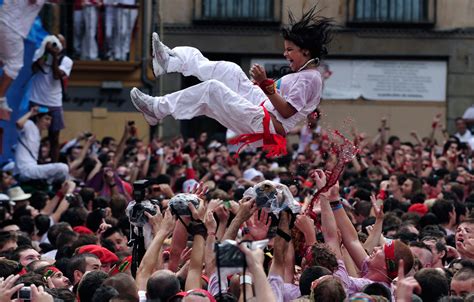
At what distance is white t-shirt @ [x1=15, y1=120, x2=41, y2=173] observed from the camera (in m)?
17.7

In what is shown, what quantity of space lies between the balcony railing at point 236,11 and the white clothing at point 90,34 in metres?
5.29

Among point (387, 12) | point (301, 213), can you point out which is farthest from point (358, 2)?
point (301, 213)

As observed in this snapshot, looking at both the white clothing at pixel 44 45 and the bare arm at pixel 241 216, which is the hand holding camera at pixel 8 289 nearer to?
the bare arm at pixel 241 216

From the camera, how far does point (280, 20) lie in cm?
2969

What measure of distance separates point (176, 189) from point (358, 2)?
13.8 metres

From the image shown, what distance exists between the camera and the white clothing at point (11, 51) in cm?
1623

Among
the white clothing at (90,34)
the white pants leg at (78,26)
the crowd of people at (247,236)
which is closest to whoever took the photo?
the crowd of people at (247,236)

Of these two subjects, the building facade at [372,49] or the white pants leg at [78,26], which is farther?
the building facade at [372,49]

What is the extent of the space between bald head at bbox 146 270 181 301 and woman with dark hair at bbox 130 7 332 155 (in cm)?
240

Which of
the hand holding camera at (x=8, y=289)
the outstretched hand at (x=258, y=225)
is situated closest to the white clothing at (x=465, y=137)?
the outstretched hand at (x=258, y=225)

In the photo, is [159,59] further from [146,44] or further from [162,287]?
[146,44]

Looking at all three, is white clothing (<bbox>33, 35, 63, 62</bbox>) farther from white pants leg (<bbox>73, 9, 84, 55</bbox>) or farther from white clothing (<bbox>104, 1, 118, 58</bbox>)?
white pants leg (<bbox>73, 9, 84, 55</bbox>)

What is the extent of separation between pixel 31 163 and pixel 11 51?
1935 mm

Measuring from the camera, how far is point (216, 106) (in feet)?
33.6
